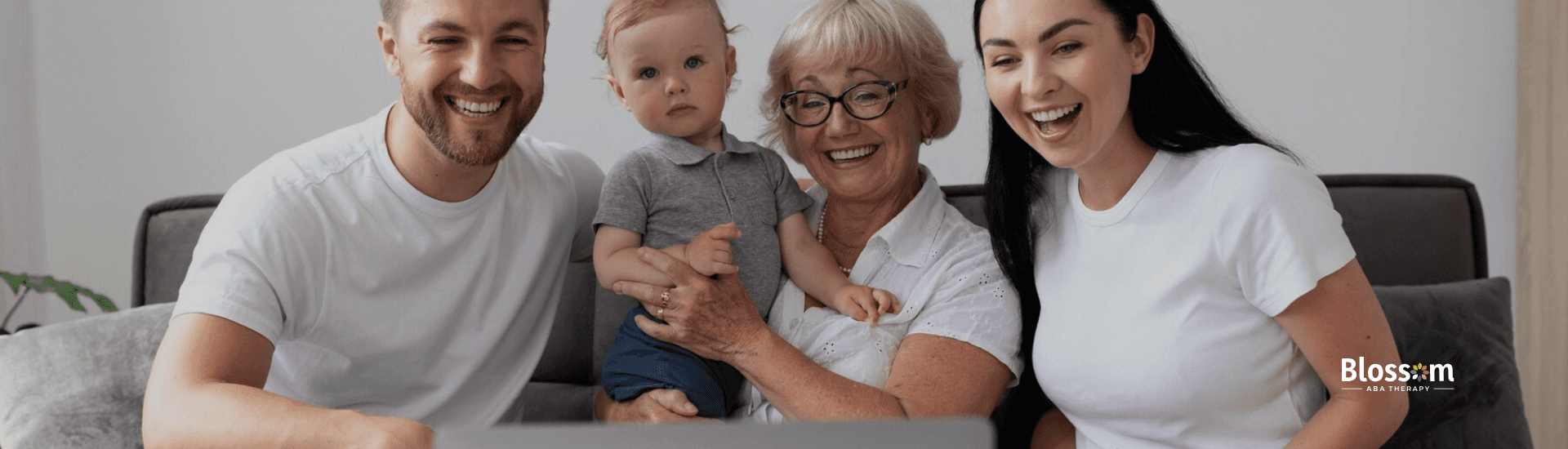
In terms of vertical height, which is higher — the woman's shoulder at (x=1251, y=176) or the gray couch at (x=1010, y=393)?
the woman's shoulder at (x=1251, y=176)

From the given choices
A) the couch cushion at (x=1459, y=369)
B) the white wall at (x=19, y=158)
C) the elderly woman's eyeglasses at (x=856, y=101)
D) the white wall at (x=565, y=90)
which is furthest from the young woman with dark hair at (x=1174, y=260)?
the white wall at (x=19, y=158)

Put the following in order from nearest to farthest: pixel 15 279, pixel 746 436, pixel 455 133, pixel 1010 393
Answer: pixel 746 436, pixel 455 133, pixel 1010 393, pixel 15 279

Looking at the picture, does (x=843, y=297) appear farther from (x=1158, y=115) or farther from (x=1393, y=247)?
(x=1393, y=247)

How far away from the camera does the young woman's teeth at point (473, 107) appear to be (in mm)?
1605

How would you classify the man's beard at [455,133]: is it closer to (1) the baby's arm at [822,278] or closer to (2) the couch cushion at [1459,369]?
(1) the baby's arm at [822,278]

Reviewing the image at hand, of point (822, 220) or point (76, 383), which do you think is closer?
point (76, 383)

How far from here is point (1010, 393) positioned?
72.6 inches

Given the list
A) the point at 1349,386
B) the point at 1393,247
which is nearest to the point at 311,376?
the point at 1349,386

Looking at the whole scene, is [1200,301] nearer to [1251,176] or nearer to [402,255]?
[1251,176]

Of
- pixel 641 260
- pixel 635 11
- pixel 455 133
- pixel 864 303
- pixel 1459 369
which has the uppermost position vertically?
pixel 635 11

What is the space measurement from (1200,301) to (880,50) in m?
0.68

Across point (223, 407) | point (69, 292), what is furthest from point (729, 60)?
point (69, 292)

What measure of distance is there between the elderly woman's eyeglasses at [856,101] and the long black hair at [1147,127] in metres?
0.21

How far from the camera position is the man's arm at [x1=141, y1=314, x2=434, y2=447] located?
4.25ft
